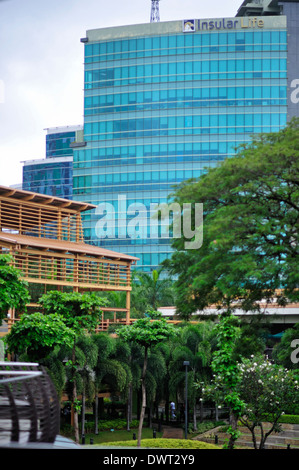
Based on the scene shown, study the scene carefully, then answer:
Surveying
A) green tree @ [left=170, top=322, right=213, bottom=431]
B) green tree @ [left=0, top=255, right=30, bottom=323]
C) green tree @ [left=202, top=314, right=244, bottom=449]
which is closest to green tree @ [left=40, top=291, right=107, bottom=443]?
green tree @ [left=0, top=255, right=30, bottom=323]

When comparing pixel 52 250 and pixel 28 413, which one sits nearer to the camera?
pixel 28 413

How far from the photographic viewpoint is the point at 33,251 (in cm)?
2975

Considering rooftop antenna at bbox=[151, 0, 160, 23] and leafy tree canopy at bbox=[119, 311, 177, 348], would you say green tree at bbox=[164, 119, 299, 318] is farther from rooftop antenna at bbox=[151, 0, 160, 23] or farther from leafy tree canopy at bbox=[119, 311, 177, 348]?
rooftop antenna at bbox=[151, 0, 160, 23]

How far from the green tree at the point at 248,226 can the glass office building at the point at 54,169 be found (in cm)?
11163

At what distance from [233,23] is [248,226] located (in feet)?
227

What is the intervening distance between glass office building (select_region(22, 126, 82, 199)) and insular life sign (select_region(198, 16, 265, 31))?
5345 centimetres

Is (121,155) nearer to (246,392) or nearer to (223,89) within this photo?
(223,89)

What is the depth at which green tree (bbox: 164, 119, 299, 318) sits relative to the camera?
49.9 feet

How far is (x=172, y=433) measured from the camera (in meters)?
33.6

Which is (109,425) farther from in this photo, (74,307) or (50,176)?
(50,176)

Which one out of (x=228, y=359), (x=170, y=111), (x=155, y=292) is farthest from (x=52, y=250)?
(x=170, y=111)

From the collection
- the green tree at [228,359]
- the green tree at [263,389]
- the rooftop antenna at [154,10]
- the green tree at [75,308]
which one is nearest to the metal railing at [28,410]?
the green tree at [228,359]

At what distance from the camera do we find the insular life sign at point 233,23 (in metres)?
79.0
